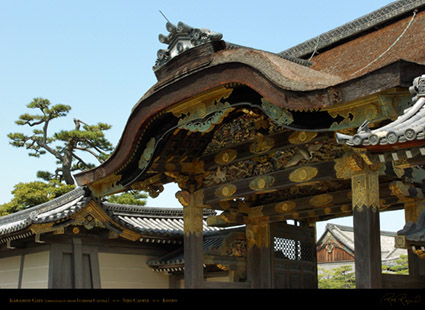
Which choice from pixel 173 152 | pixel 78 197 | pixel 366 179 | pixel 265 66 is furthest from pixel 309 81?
pixel 78 197

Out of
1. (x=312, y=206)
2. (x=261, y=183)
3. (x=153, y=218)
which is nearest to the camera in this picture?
(x=261, y=183)

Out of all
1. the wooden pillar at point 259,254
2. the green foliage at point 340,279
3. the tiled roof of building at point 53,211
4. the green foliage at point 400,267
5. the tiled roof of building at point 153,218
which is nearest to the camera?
the wooden pillar at point 259,254

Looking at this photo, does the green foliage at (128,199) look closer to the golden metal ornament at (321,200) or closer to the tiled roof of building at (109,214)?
the tiled roof of building at (109,214)

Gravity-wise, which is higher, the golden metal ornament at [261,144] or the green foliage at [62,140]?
the green foliage at [62,140]

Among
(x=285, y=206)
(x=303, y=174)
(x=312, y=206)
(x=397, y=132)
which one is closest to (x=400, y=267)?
(x=285, y=206)

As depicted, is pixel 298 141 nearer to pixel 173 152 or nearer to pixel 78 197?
pixel 173 152

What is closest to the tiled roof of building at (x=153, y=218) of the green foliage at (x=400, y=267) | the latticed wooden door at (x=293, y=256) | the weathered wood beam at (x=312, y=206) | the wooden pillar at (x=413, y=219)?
the weathered wood beam at (x=312, y=206)

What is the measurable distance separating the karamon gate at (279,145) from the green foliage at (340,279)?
8.33 m

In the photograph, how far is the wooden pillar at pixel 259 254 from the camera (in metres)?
10.9

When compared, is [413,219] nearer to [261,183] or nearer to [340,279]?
[261,183]

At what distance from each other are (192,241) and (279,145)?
2.58 metres

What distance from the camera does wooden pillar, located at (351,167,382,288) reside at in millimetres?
6977

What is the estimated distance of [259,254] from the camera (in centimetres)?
1112

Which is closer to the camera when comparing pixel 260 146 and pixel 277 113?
pixel 277 113
